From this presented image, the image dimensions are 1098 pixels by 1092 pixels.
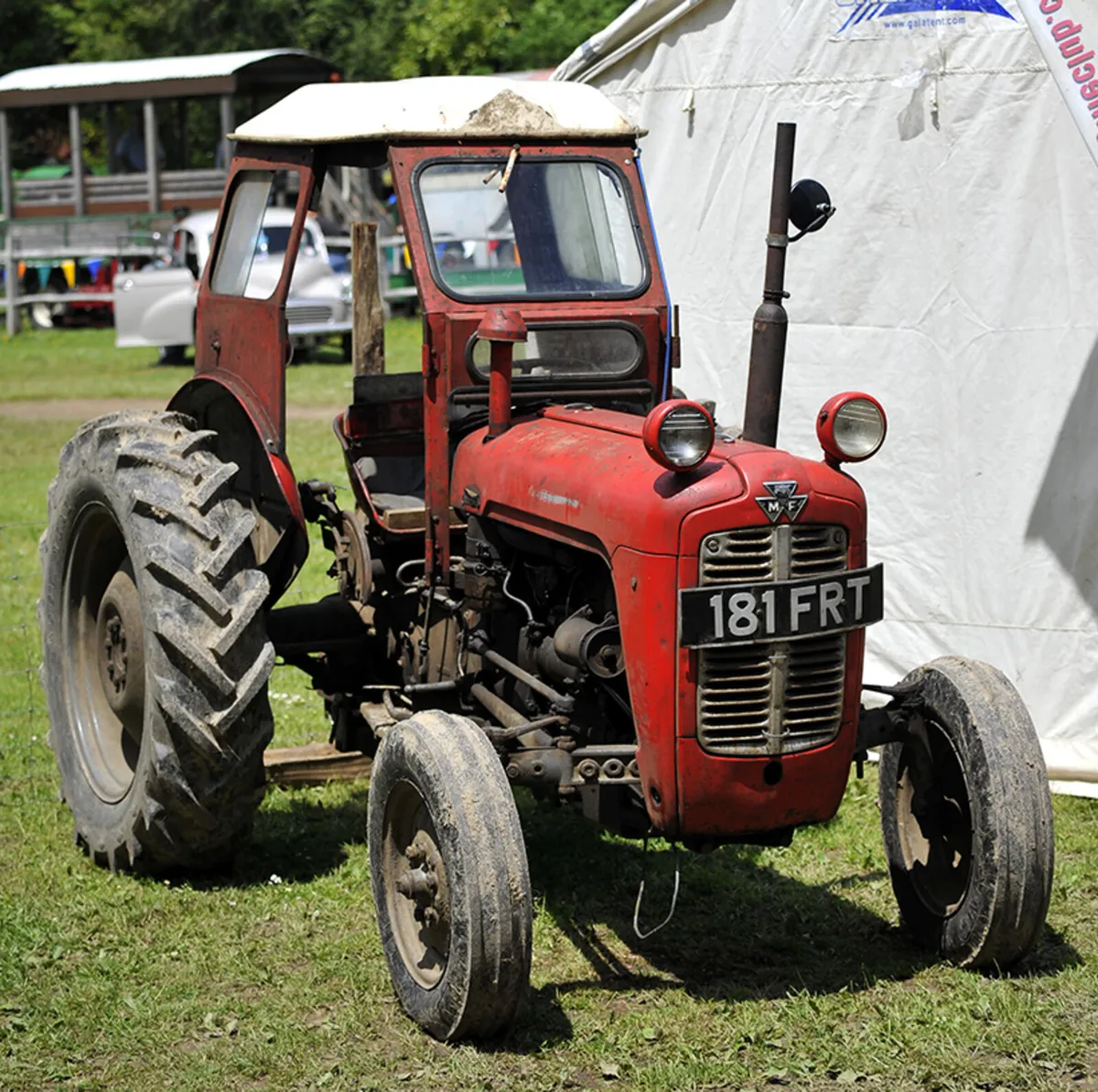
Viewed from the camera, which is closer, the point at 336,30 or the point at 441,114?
the point at 441,114

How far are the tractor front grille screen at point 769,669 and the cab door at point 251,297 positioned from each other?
2051 millimetres

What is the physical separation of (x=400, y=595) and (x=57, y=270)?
23.8m

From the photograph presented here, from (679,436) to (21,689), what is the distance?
17.3 feet

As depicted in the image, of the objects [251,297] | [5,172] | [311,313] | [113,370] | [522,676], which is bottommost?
[113,370]

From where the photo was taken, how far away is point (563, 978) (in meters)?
5.30

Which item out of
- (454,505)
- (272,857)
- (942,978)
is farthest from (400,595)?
(942,978)

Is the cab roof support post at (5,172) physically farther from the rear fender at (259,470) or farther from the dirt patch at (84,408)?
the rear fender at (259,470)

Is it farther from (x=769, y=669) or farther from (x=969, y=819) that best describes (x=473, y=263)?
(x=969, y=819)

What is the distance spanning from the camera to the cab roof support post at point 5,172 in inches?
1220

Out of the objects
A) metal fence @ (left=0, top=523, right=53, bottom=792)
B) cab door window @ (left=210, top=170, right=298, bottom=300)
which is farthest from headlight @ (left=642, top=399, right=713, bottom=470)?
metal fence @ (left=0, top=523, right=53, bottom=792)

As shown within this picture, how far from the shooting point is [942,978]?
5.18m

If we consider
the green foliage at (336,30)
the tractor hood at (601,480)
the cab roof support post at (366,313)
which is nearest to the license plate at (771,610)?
the tractor hood at (601,480)

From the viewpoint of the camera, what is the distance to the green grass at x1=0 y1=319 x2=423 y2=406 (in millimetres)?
20156

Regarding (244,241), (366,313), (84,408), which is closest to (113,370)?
(84,408)
